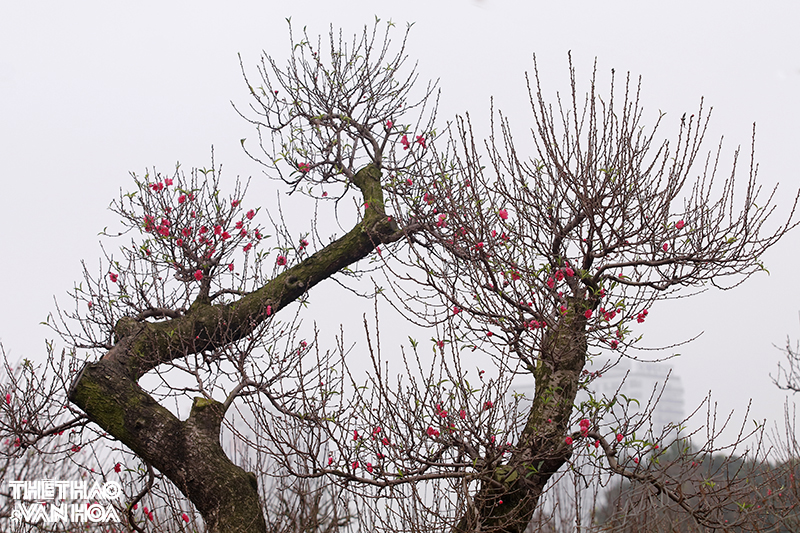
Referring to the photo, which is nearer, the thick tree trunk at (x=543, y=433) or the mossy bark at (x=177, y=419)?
the thick tree trunk at (x=543, y=433)

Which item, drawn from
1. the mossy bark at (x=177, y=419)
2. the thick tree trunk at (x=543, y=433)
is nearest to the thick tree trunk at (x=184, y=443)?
the mossy bark at (x=177, y=419)

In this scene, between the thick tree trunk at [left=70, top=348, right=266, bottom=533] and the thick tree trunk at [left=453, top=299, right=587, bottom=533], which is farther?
the thick tree trunk at [left=70, top=348, right=266, bottom=533]

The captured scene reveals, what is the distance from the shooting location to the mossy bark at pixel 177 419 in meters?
4.83

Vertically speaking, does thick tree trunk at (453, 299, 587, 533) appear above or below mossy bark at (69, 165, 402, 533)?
below

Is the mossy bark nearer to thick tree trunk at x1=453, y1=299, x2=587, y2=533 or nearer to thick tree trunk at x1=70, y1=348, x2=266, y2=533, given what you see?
thick tree trunk at x1=70, y1=348, x2=266, y2=533

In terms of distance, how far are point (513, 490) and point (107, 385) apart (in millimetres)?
3316

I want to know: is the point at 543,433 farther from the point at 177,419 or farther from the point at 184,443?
the point at 177,419

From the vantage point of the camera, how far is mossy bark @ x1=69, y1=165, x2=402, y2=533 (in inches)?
190

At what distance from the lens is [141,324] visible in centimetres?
559

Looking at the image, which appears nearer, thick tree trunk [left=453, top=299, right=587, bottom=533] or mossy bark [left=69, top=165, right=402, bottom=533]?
thick tree trunk [left=453, top=299, right=587, bottom=533]

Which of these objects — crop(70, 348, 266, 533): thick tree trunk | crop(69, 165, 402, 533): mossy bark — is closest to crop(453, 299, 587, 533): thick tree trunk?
crop(69, 165, 402, 533): mossy bark

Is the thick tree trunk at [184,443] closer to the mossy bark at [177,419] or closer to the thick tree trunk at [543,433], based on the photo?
the mossy bark at [177,419]

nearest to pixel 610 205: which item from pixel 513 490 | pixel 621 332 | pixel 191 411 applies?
pixel 621 332

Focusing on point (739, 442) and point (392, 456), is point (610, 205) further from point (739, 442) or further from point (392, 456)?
point (392, 456)
